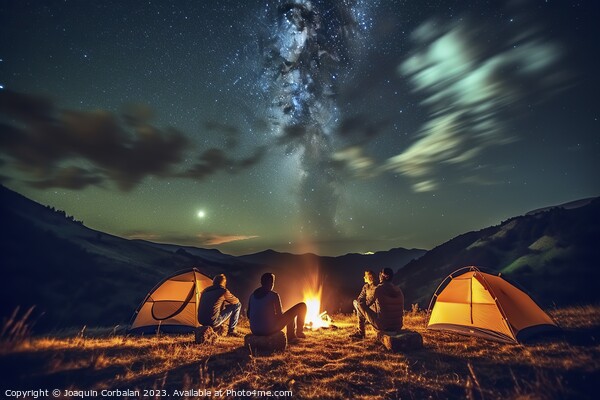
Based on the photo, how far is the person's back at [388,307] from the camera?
27.0 feet

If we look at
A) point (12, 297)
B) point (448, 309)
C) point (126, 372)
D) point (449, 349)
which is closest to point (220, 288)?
point (126, 372)

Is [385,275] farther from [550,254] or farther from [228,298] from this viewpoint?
[550,254]

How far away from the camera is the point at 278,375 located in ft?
19.3

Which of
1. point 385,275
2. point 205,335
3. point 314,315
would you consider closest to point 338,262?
point 314,315

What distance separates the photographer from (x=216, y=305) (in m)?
8.92

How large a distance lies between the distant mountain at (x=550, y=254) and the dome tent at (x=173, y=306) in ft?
55.6

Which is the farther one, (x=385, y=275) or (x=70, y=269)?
(x=70, y=269)

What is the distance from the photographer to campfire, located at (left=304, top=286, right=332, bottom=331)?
11.4 m

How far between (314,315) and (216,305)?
210 inches

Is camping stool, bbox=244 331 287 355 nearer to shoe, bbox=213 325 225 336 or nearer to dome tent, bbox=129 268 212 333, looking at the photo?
shoe, bbox=213 325 225 336

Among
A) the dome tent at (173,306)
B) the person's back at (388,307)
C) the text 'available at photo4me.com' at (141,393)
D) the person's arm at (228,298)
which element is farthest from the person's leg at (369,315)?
the dome tent at (173,306)

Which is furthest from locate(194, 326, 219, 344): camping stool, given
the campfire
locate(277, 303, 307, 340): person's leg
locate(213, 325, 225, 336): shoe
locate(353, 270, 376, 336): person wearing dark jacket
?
locate(353, 270, 376, 336): person wearing dark jacket

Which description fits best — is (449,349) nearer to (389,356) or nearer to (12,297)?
(389,356)

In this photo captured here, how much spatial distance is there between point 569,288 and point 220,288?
30799 millimetres
